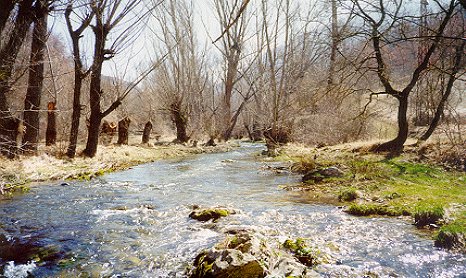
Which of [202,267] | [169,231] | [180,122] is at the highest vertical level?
[180,122]

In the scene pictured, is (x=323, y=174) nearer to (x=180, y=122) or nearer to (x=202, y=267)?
(x=202, y=267)

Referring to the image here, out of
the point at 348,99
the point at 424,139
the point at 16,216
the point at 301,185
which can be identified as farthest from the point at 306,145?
the point at 16,216

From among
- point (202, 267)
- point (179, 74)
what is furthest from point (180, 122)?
point (202, 267)

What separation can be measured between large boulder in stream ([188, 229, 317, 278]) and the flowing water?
318 mm

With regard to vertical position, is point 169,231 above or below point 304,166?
below

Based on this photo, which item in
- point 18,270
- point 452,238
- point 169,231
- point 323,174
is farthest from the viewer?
point 323,174

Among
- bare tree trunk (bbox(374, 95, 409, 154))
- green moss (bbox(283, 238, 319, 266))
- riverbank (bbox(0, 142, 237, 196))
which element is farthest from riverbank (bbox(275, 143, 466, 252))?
riverbank (bbox(0, 142, 237, 196))

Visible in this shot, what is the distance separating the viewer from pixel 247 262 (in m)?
3.61

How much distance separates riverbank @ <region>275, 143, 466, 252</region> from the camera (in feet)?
17.3

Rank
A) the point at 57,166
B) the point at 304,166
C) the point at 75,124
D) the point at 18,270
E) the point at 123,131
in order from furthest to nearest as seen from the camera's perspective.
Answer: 1. the point at 123,131
2. the point at 75,124
3. the point at 304,166
4. the point at 57,166
5. the point at 18,270

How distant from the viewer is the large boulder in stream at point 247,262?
3.55m

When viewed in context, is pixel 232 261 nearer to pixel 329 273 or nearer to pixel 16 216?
pixel 329 273

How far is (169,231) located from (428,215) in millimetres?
3902

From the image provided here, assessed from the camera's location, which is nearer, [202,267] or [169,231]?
[202,267]
